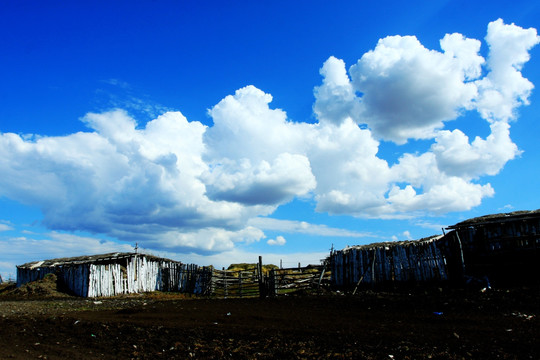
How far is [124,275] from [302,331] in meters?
21.9

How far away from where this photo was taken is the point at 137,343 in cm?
1009

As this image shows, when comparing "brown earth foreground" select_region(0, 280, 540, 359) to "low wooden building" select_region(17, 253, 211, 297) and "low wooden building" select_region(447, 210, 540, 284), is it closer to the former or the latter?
"low wooden building" select_region(447, 210, 540, 284)

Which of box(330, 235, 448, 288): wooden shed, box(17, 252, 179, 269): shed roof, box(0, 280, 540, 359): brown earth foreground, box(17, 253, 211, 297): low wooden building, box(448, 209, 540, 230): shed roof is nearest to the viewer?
box(0, 280, 540, 359): brown earth foreground

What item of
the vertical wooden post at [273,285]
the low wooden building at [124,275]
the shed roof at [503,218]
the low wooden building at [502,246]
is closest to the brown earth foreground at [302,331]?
the low wooden building at [502,246]

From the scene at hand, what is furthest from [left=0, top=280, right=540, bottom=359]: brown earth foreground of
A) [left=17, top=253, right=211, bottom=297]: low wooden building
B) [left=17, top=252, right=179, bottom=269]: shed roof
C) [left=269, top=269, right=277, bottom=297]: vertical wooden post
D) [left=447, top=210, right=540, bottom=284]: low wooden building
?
[left=17, top=252, right=179, bottom=269]: shed roof

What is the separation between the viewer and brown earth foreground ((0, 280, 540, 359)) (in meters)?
8.87

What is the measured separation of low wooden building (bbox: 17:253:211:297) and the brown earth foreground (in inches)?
537

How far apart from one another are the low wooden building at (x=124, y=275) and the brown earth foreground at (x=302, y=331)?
1363 centimetres

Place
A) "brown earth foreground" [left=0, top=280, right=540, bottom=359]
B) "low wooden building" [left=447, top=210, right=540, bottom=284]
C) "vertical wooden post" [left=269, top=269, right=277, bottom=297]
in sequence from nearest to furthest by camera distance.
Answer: "brown earth foreground" [left=0, top=280, right=540, bottom=359] → "low wooden building" [left=447, top=210, right=540, bottom=284] → "vertical wooden post" [left=269, top=269, right=277, bottom=297]

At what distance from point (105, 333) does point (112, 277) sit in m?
18.4

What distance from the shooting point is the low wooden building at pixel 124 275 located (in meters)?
27.5

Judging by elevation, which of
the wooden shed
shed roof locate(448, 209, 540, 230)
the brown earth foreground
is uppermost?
shed roof locate(448, 209, 540, 230)

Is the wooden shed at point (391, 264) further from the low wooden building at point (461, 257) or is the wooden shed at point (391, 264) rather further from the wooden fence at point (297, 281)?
the wooden fence at point (297, 281)

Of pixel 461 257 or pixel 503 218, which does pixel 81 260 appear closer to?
pixel 461 257
